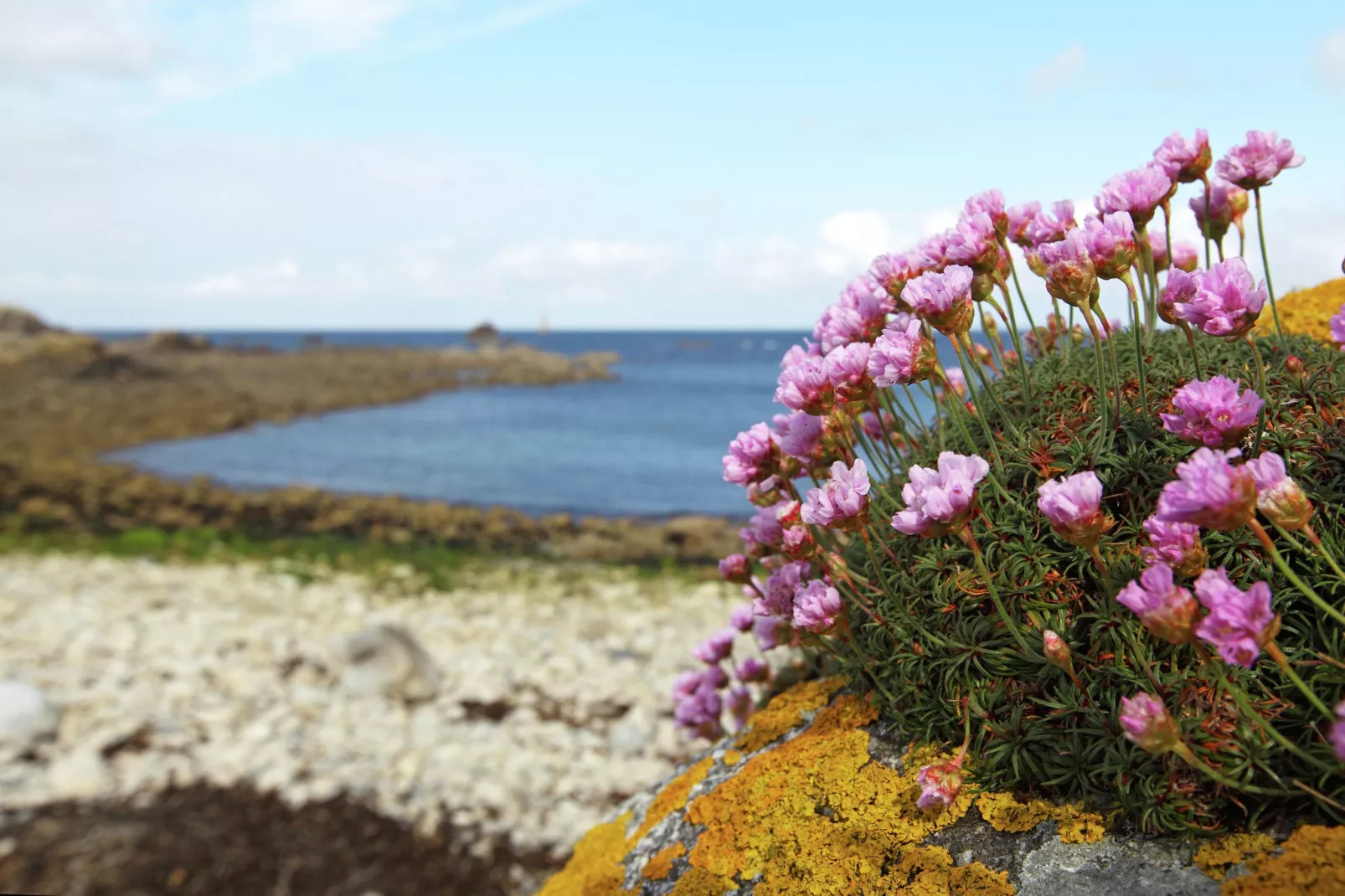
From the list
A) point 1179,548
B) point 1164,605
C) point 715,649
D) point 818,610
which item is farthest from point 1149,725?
point 715,649

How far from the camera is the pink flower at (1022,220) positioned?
306cm

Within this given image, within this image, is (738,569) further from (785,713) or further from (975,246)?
(975,246)

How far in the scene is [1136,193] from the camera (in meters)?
2.60

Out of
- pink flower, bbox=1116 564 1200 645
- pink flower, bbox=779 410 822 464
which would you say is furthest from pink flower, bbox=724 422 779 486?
pink flower, bbox=1116 564 1200 645

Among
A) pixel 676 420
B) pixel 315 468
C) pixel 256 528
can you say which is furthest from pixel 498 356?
pixel 256 528

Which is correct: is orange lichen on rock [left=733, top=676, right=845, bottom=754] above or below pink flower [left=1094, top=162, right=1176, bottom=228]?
below

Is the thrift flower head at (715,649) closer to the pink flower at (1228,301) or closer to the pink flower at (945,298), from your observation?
the pink flower at (945,298)

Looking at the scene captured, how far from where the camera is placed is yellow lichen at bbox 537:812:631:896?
312 cm

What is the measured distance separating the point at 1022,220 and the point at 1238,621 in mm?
1777

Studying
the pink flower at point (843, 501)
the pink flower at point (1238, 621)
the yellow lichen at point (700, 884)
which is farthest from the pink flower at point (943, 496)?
the yellow lichen at point (700, 884)

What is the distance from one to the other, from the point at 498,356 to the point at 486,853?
234 feet

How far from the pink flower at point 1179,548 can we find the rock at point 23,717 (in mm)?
7848

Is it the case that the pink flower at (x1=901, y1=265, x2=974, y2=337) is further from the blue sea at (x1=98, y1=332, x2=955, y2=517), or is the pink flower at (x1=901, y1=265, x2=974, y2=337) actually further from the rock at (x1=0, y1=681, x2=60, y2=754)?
the blue sea at (x1=98, y1=332, x2=955, y2=517)

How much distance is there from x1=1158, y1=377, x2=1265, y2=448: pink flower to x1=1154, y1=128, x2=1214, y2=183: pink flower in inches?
42.1
